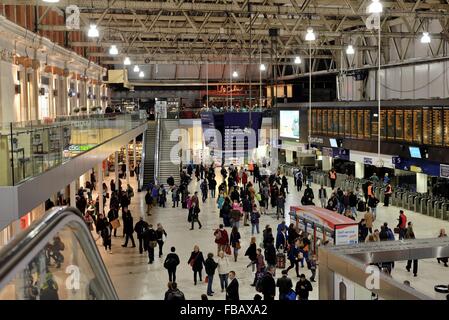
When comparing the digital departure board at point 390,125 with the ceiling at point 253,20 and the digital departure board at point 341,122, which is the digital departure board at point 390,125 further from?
the digital departure board at point 341,122

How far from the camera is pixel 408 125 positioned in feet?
84.7

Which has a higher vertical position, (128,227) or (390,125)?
(390,125)

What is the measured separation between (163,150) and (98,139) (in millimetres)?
17398

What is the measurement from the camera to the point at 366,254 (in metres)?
6.38

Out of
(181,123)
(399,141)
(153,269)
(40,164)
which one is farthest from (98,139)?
(181,123)

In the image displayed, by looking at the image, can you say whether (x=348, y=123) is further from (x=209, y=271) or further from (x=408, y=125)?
(x=209, y=271)

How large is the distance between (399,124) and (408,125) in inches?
30.4

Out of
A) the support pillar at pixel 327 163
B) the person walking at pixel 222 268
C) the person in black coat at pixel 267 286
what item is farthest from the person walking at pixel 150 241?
the support pillar at pixel 327 163

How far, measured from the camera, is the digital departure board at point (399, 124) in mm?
26312

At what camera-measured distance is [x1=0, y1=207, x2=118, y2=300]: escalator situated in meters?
2.87

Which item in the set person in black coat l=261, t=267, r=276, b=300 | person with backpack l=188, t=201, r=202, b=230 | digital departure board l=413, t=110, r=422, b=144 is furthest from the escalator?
digital departure board l=413, t=110, r=422, b=144

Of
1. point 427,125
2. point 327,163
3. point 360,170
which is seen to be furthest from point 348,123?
point 327,163

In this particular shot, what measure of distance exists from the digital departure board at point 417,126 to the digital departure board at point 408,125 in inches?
9.5

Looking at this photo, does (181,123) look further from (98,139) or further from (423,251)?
(423,251)
